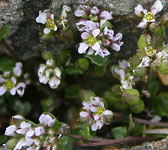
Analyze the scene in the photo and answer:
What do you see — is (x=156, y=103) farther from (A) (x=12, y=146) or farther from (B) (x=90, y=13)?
(A) (x=12, y=146)

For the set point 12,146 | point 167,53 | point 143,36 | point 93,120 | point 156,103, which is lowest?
point 12,146

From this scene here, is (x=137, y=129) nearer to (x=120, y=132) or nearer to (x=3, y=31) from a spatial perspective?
(x=120, y=132)

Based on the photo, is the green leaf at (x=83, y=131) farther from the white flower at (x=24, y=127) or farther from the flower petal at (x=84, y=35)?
the flower petal at (x=84, y=35)

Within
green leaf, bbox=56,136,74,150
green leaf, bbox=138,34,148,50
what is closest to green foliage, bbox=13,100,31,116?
green leaf, bbox=56,136,74,150

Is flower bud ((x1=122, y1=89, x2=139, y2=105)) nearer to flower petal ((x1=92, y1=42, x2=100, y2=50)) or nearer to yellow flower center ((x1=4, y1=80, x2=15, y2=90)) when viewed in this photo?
flower petal ((x1=92, y1=42, x2=100, y2=50))

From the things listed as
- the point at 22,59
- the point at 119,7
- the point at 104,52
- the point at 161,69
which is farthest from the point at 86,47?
the point at 22,59

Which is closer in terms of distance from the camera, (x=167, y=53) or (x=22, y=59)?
(x=167, y=53)
